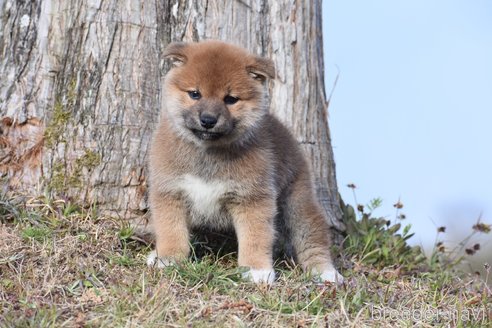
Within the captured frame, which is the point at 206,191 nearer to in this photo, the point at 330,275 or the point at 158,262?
the point at 158,262

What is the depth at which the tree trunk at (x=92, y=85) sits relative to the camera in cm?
555

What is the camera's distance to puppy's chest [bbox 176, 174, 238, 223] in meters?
5.04

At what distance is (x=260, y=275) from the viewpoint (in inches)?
191

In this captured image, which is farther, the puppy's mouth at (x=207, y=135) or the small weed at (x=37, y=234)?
the small weed at (x=37, y=234)

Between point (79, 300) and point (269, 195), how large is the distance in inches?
59.7

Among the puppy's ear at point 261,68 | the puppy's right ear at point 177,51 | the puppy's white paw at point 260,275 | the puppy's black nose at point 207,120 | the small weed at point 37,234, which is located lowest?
the puppy's white paw at point 260,275

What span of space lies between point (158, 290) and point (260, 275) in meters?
0.89

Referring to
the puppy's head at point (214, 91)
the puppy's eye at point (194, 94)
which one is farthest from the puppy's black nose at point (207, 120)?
the puppy's eye at point (194, 94)

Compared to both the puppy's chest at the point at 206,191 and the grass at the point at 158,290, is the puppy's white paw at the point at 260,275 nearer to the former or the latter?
the grass at the point at 158,290

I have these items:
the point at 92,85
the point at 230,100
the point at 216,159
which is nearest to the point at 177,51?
the point at 230,100

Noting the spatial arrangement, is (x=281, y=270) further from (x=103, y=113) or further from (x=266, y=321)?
(x=103, y=113)

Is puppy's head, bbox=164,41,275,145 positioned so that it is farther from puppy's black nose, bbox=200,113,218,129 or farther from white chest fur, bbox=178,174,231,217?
white chest fur, bbox=178,174,231,217

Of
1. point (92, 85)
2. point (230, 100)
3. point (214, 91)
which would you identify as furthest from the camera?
point (92, 85)

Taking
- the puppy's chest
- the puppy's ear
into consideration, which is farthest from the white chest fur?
the puppy's ear
